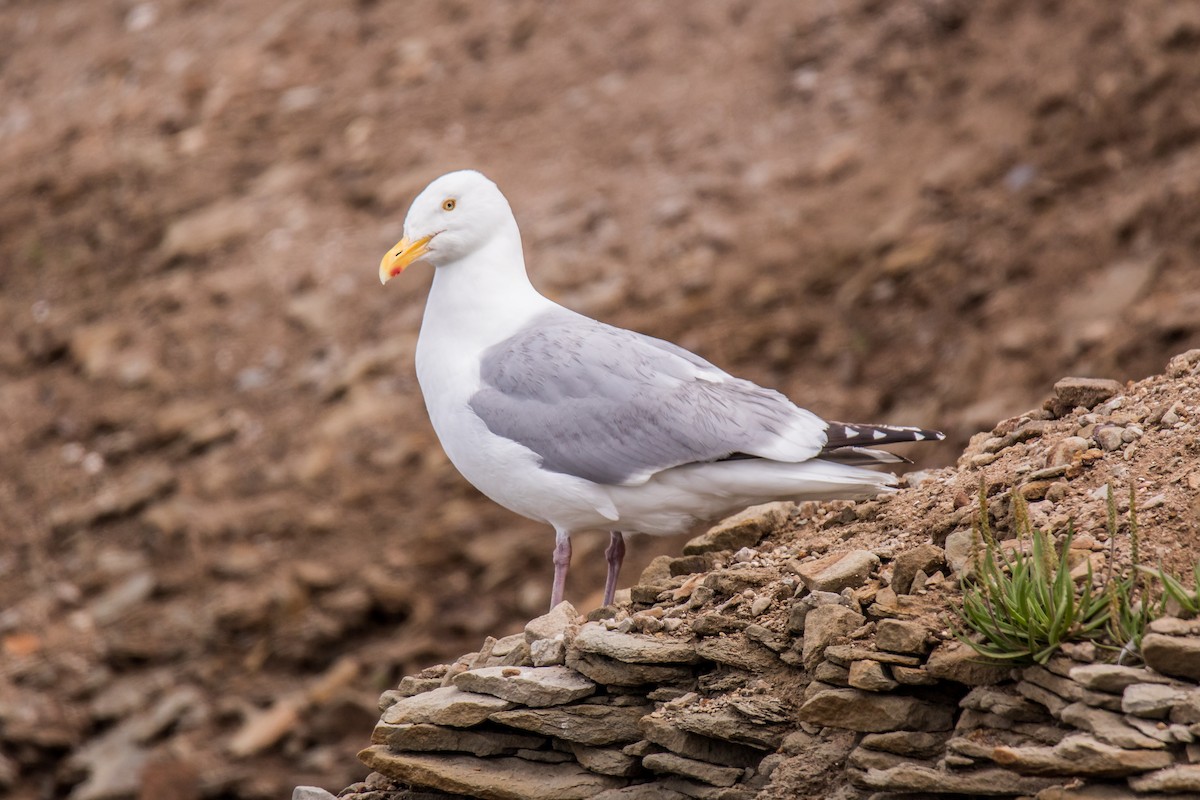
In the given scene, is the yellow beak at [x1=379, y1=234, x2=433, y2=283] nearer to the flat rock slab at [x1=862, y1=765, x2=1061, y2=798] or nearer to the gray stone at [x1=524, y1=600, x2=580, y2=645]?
the gray stone at [x1=524, y1=600, x2=580, y2=645]

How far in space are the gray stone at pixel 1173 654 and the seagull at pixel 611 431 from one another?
1.84m

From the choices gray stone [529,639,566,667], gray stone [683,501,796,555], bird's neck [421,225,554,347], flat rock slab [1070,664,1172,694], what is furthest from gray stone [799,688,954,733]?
bird's neck [421,225,554,347]

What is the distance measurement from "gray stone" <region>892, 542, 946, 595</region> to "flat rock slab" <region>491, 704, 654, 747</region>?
1.06 m

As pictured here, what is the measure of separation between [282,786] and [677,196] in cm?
579

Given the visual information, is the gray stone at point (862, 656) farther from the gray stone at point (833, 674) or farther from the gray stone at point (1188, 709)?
the gray stone at point (1188, 709)

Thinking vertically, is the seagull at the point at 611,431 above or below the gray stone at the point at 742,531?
above

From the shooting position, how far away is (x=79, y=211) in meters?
14.7

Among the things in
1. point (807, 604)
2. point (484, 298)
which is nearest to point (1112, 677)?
point (807, 604)

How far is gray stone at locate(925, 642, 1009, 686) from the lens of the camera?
491 cm

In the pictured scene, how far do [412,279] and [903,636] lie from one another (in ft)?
28.0

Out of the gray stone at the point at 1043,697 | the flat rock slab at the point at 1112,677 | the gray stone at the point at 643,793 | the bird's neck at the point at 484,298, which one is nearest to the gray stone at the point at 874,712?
the gray stone at the point at 1043,697

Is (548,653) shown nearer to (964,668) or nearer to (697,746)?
(697,746)

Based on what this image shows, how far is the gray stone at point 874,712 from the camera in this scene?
5.08 m

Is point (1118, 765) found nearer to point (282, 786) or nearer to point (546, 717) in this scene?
point (546, 717)
